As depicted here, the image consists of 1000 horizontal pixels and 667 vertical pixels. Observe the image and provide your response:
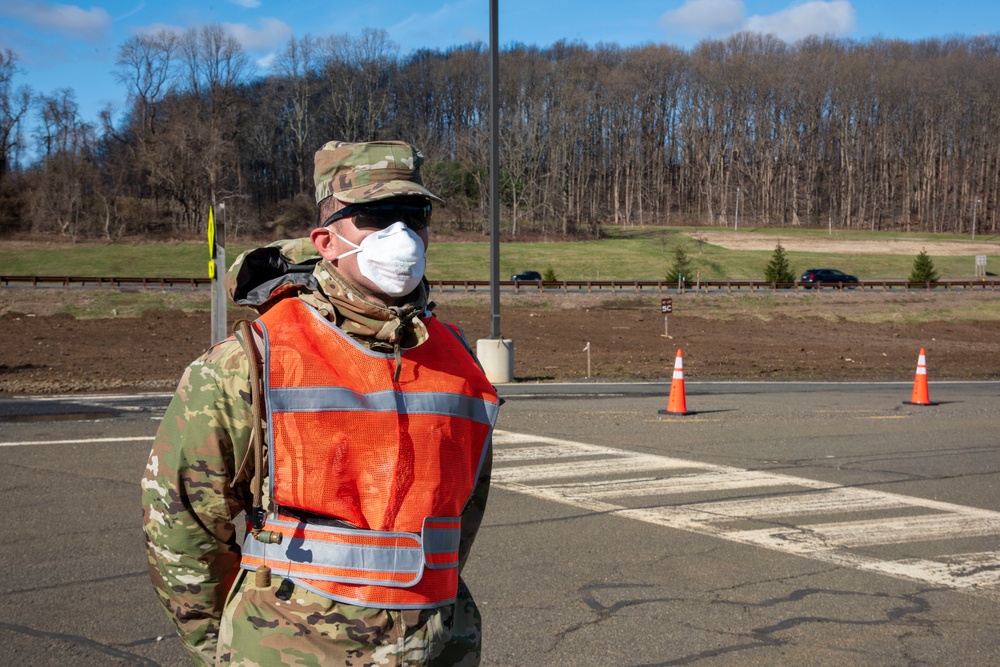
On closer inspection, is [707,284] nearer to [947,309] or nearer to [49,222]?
[947,309]

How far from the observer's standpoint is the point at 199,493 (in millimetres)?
2316

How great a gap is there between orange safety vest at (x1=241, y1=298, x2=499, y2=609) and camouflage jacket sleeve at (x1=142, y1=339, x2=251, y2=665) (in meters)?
0.11

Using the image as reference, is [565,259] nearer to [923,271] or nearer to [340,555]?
[923,271]

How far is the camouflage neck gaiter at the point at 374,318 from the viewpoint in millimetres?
2350

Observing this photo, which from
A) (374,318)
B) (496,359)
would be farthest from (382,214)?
(496,359)

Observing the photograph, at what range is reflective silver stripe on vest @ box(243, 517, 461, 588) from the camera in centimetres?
221

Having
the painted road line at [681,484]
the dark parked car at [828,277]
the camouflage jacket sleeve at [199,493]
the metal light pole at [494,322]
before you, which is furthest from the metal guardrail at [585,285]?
the camouflage jacket sleeve at [199,493]

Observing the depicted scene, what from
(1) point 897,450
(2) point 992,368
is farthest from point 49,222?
(1) point 897,450

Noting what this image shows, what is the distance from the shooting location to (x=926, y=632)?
5426 millimetres

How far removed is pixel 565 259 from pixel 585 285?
20535 mm

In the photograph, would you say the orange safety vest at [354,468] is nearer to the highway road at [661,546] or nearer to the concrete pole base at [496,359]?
the highway road at [661,546]

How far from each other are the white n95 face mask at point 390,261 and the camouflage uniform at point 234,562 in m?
0.07

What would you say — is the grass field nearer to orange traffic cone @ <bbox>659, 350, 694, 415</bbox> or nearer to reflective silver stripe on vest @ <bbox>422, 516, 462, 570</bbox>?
orange traffic cone @ <bbox>659, 350, 694, 415</bbox>

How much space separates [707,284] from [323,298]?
5660 centimetres
